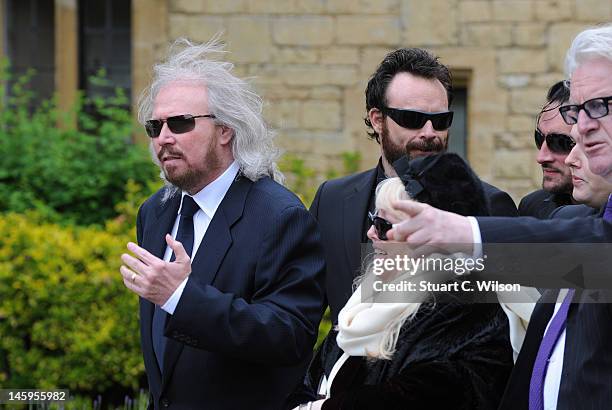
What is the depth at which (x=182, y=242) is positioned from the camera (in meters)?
3.66

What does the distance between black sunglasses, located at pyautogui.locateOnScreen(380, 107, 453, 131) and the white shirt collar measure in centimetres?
89

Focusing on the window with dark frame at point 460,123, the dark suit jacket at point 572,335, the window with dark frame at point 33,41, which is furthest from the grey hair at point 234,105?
the window with dark frame at point 33,41

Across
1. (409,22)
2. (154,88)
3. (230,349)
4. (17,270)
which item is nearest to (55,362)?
(17,270)

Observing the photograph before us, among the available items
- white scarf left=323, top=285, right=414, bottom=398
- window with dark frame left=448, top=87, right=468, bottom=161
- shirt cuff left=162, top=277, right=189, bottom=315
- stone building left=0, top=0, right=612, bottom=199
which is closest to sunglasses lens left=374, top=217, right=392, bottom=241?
white scarf left=323, top=285, right=414, bottom=398

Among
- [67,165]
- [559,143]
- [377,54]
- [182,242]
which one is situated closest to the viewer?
[182,242]

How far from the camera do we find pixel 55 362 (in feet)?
21.7

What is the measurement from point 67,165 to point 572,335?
6.38 m

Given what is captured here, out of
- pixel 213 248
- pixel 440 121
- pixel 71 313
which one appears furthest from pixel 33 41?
pixel 213 248

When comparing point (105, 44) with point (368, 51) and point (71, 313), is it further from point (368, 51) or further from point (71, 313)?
point (71, 313)

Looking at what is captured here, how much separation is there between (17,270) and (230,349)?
3.84 metres

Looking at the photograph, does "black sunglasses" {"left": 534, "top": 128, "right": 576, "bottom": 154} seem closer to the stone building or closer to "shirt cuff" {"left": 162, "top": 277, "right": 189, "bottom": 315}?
"shirt cuff" {"left": 162, "top": 277, "right": 189, "bottom": 315}

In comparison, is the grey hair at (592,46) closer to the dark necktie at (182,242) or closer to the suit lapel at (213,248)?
the suit lapel at (213,248)

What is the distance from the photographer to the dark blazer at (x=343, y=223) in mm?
4047

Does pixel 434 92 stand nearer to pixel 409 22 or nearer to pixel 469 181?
pixel 469 181
